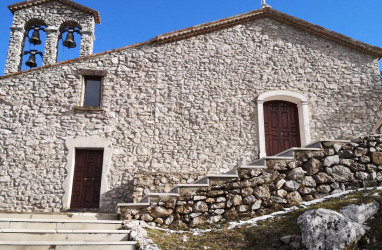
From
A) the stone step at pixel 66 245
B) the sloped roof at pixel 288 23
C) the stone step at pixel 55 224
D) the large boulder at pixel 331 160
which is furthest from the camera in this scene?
the sloped roof at pixel 288 23

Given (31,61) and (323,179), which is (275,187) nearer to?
(323,179)

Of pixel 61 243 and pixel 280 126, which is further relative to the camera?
pixel 280 126

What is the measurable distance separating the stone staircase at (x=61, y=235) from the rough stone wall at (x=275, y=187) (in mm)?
868

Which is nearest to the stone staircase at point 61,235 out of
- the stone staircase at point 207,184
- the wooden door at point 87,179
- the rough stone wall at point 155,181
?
the stone staircase at point 207,184

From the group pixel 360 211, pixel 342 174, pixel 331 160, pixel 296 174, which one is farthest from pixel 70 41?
pixel 360 211

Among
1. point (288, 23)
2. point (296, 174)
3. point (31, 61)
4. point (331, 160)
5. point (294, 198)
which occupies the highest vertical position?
point (288, 23)

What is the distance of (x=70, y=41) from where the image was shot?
1016cm

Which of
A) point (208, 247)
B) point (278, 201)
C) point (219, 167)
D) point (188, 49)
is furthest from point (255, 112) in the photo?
point (208, 247)

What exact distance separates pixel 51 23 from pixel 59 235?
24.2ft

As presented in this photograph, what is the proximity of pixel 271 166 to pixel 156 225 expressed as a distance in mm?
2525

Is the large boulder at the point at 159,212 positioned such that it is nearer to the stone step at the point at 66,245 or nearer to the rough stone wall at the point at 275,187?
the rough stone wall at the point at 275,187

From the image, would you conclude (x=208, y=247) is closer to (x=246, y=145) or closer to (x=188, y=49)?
(x=246, y=145)

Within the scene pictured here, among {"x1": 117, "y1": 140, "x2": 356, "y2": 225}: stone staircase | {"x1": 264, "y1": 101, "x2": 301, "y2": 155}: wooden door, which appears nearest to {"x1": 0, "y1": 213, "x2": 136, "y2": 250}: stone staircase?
{"x1": 117, "y1": 140, "x2": 356, "y2": 225}: stone staircase

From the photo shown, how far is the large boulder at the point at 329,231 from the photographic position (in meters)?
4.34
